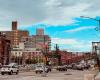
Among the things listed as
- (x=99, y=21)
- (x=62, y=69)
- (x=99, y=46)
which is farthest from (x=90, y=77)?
(x=62, y=69)

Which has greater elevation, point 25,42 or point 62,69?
point 25,42

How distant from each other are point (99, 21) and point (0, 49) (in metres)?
129

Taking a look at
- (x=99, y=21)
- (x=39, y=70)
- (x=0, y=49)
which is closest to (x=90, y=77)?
(x=99, y=21)

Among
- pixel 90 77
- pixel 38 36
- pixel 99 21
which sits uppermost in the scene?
pixel 38 36

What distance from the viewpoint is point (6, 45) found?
176 m

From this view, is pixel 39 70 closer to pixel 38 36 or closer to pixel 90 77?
pixel 90 77

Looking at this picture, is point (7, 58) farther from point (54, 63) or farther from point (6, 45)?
point (54, 63)

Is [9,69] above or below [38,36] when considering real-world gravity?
below

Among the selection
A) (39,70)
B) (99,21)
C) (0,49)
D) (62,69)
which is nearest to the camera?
(99,21)

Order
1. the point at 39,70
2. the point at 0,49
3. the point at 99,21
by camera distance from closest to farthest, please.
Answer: the point at 99,21 < the point at 39,70 < the point at 0,49

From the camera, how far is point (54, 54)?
152000mm

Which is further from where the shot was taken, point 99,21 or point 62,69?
point 62,69

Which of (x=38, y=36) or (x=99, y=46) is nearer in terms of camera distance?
(x=99, y=46)

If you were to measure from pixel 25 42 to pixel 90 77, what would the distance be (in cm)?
16925
